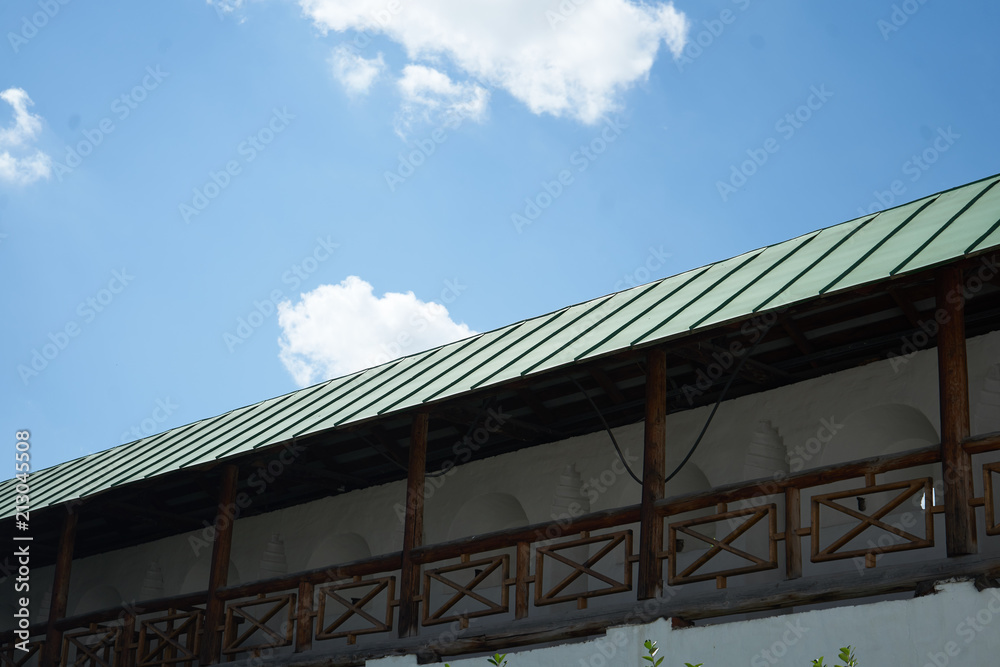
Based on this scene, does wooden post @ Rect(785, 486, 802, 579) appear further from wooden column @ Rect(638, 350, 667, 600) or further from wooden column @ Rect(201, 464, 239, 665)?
wooden column @ Rect(201, 464, 239, 665)

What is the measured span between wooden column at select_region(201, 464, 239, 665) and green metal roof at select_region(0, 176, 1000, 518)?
37 cm

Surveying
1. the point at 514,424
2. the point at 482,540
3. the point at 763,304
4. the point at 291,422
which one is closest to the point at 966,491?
the point at 763,304

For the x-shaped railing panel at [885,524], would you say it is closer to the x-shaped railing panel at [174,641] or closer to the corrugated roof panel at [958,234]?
the corrugated roof panel at [958,234]

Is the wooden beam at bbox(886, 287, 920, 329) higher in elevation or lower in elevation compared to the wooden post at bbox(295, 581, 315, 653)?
higher

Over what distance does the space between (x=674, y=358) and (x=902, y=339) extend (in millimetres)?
1894

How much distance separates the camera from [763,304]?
8273 millimetres

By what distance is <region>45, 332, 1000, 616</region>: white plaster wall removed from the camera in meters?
10.1

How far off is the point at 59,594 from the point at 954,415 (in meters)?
10.1

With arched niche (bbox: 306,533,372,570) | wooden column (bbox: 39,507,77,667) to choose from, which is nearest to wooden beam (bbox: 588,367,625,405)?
arched niche (bbox: 306,533,372,570)

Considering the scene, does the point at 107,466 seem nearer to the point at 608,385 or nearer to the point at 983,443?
the point at 608,385

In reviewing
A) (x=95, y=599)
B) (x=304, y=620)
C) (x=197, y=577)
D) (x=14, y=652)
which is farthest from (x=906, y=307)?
(x=95, y=599)

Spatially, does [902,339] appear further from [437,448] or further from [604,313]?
[437,448]

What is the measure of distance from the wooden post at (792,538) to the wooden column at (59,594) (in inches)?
334

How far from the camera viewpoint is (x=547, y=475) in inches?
488
